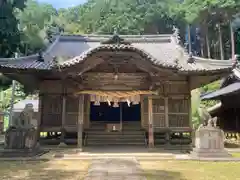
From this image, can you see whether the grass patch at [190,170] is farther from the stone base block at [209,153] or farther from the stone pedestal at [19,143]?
the stone pedestal at [19,143]

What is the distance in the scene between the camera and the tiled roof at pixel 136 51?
1155 centimetres

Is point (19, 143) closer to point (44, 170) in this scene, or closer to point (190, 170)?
point (44, 170)

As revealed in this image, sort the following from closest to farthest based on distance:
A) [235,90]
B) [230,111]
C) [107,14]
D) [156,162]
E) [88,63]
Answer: [156,162] → [88,63] → [235,90] → [230,111] → [107,14]

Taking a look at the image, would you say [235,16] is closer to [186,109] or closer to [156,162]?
[186,109]

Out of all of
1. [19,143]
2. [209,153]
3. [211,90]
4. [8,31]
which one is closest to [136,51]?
[209,153]

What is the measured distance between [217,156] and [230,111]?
412 inches

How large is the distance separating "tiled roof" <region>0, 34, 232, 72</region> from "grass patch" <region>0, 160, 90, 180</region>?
13.8 feet

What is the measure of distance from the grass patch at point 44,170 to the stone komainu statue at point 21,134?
119 cm

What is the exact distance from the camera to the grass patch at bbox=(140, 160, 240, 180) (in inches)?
285

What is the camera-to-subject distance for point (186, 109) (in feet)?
46.5

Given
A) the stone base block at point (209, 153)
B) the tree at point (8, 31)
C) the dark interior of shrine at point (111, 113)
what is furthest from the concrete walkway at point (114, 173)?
the dark interior of shrine at point (111, 113)

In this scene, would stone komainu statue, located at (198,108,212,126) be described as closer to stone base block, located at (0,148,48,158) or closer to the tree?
stone base block, located at (0,148,48,158)

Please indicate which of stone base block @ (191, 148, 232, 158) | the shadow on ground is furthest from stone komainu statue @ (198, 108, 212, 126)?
the shadow on ground

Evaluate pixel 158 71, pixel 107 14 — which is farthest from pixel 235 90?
pixel 107 14
